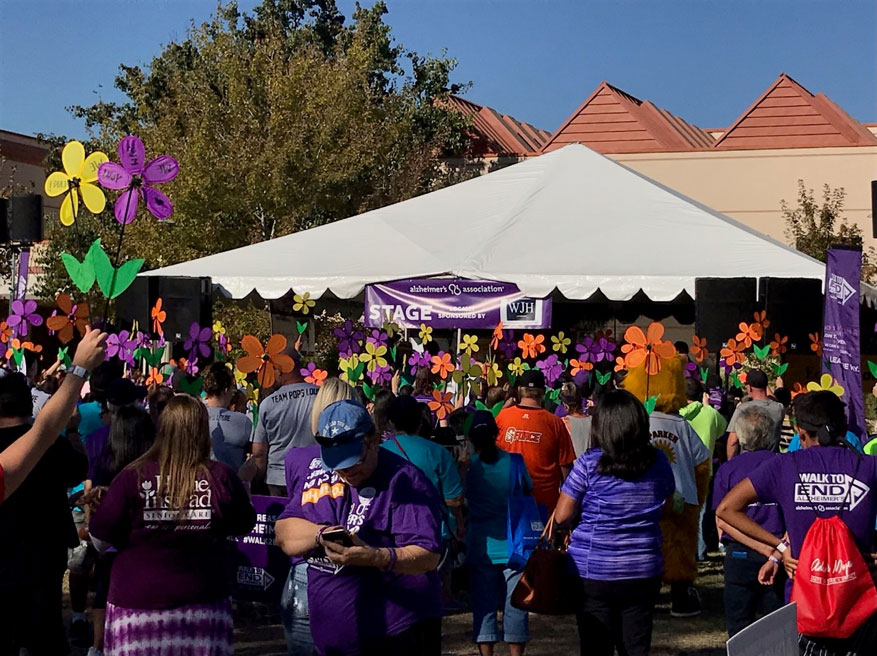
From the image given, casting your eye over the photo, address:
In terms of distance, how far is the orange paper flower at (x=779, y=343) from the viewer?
10.9 metres

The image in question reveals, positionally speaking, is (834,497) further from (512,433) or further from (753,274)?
(753,274)

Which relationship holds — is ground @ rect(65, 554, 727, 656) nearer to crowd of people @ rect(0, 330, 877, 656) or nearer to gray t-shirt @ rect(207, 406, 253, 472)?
crowd of people @ rect(0, 330, 877, 656)

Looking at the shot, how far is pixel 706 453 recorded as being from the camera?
7121 mm

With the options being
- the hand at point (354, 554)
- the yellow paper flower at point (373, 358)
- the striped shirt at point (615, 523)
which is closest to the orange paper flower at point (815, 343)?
the yellow paper flower at point (373, 358)

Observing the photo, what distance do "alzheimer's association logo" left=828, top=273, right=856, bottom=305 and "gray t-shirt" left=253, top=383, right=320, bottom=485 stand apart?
359 cm

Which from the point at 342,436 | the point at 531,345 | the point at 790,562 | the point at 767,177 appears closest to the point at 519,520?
the point at 790,562

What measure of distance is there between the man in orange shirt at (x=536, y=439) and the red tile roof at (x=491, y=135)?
28507mm

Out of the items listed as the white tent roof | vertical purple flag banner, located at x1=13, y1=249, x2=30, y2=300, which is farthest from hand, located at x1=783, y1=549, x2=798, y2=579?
vertical purple flag banner, located at x1=13, y1=249, x2=30, y2=300

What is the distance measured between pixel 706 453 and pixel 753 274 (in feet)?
16.6

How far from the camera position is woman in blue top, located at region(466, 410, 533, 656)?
5973 millimetres

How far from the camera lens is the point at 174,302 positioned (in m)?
11.4

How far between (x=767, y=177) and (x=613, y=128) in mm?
5368

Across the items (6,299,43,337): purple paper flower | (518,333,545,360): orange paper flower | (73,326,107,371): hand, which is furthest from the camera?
(518,333,545,360): orange paper flower

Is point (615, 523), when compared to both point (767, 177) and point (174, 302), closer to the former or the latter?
point (174, 302)
